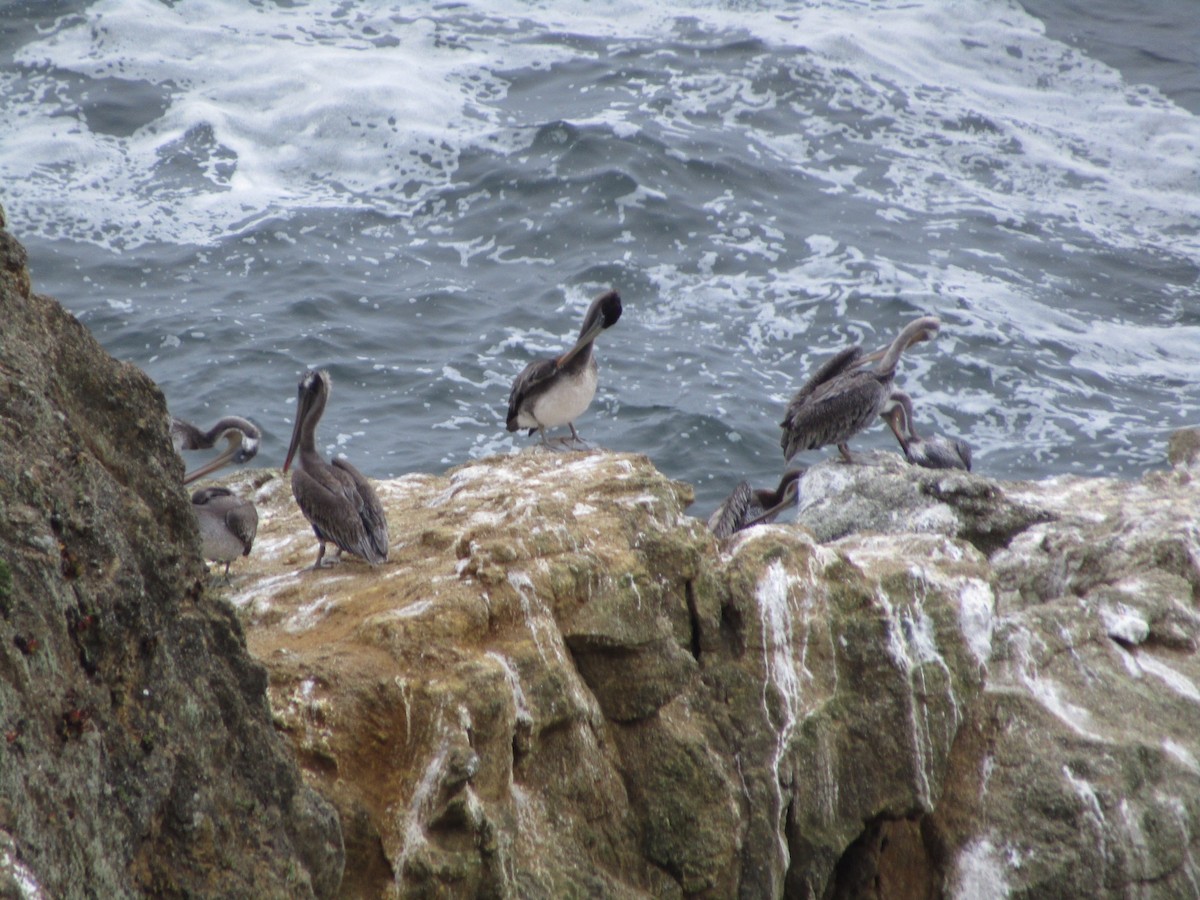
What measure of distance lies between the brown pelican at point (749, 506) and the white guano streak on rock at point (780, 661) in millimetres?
3120

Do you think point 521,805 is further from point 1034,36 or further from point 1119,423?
point 1034,36

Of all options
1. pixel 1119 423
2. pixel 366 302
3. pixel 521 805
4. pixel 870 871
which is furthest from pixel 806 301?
pixel 521 805

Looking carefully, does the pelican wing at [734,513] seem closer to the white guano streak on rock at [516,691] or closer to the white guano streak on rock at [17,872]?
the white guano streak on rock at [516,691]

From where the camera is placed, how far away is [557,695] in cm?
509

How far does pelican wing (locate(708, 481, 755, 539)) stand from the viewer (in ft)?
31.0

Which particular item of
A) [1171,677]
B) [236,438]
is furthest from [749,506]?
[236,438]

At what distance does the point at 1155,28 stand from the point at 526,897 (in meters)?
25.5

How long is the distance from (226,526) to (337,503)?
3.17 ft

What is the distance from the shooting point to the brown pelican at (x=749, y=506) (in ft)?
31.2

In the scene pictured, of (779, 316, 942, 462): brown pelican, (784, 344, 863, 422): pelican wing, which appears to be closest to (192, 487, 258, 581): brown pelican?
(779, 316, 942, 462): brown pelican

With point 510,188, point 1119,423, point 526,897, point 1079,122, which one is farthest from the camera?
point 1079,122

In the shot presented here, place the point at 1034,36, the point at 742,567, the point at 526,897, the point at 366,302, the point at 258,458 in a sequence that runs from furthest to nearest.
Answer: the point at 1034,36 < the point at 366,302 < the point at 258,458 < the point at 742,567 < the point at 526,897

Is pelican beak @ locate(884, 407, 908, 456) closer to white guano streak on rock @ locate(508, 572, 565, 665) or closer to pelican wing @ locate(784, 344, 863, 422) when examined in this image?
pelican wing @ locate(784, 344, 863, 422)

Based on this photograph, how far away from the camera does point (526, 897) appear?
4.71 metres
